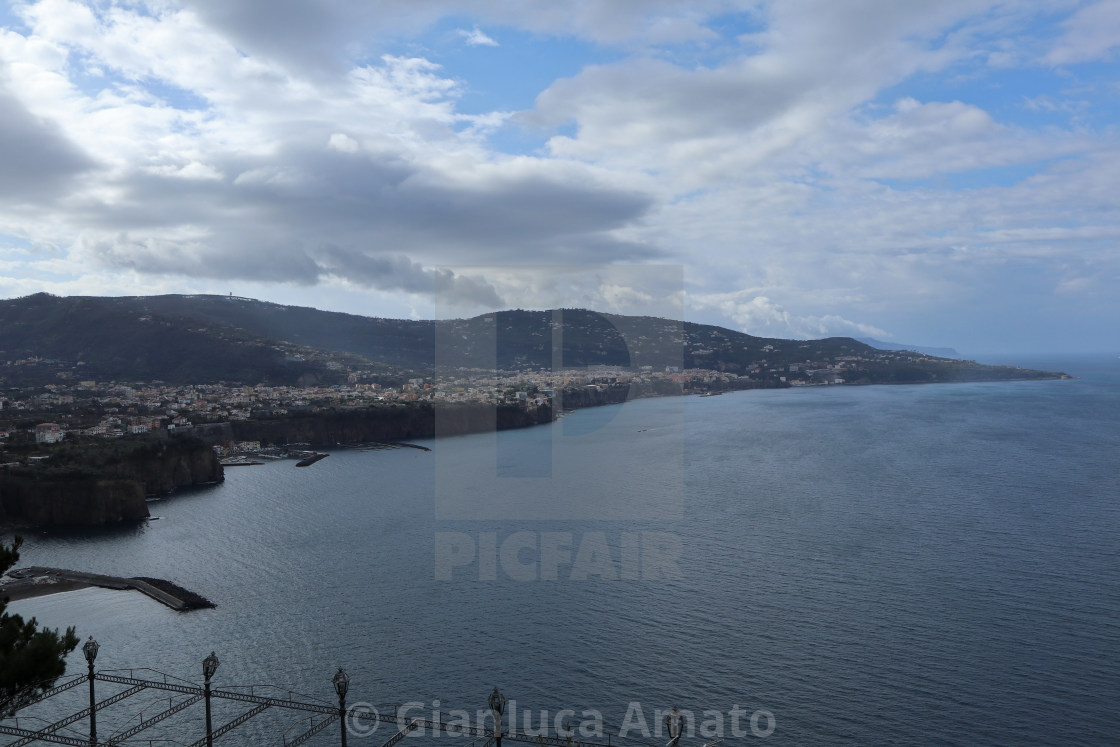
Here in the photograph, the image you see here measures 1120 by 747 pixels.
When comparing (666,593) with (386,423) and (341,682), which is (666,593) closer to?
(341,682)

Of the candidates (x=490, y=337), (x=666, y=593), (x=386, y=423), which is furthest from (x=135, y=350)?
(x=666, y=593)

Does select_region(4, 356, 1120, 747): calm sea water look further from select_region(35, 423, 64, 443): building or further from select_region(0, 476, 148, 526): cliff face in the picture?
select_region(35, 423, 64, 443): building

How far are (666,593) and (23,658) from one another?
13784 mm

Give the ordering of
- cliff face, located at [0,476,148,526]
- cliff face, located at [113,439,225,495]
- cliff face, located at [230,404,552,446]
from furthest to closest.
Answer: cliff face, located at [230,404,552,446] < cliff face, located at [113,439,225,495] < cliff face, located at [0,476,148,526]

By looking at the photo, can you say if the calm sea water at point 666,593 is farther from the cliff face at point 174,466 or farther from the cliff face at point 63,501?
the cliff face at point 174,466

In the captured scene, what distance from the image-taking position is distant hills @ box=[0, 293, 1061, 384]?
80875 mm

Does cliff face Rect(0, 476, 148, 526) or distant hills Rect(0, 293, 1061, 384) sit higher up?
distant hills Rect(0, 293, 1061, 384)

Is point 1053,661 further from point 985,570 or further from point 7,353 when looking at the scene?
point 7,353

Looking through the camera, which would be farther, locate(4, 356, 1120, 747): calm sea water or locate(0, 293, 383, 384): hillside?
locate(0, 293, 383, 384): hillside

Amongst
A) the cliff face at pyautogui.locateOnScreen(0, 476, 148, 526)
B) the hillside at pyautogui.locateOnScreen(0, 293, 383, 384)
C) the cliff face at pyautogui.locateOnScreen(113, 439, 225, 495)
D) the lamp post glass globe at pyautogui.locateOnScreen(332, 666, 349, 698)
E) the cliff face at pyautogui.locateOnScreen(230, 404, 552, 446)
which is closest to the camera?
the lamp post glass globe at pyautogui.locateOnScreen(332, 666, 349, 698)

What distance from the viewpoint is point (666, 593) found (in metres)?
19.0

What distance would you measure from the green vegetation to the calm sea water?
11.6ft

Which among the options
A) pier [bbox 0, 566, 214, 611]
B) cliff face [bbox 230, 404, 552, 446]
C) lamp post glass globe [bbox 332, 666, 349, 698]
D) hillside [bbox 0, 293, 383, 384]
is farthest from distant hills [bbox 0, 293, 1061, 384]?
lamp post glass globe [bbox 332, 666, 349, 698]

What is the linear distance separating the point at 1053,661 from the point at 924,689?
10.5 feet
